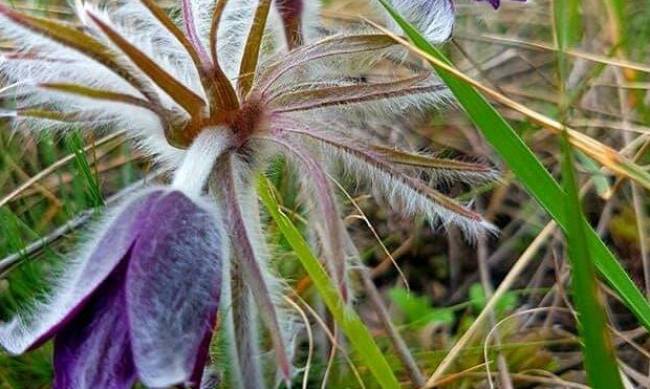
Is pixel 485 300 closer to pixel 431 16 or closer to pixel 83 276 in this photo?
pixel 431 16

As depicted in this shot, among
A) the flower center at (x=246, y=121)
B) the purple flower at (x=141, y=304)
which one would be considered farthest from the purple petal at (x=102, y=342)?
the flower center at (x=246, y=121)

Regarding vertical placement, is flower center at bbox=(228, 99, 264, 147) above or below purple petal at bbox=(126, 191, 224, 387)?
above

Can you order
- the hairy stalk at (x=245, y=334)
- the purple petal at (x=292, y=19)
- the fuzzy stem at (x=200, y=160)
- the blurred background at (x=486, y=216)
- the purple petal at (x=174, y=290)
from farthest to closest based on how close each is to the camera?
the blurred background at (x=486, y=216) < the purple petal at (x=292, y=19) < the hairy stalk at (x=245, y=334) < the fuzzy stem at (x=200, y=160) < the purple petal at (x=174, y=290)

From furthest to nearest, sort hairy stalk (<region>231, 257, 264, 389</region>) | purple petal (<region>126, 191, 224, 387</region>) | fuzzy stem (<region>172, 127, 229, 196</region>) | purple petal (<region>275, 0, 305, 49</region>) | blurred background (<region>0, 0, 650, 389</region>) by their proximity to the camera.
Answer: blurred background (<region>0, 0, 650, 389</region>) < purple petal (<region>275, 0, 305, 49</region>) < hairy stalk (<region>231, 257, 264, 389</region>) < fuzzy stem (<region>172, 127, 229, 196</region>) < purple petal (<region>126, 191, 224, 387</region>)

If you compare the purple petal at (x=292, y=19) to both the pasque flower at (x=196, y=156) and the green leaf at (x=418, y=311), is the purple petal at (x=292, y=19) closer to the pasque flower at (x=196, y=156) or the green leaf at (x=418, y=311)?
the pasque flower at (x=196, y=156)

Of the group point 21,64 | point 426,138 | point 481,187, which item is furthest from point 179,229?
point 426,138

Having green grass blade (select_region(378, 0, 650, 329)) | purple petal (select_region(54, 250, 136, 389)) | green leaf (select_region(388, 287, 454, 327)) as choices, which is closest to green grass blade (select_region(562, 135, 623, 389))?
green grass blade (select_region(378, 0, 650, 329))

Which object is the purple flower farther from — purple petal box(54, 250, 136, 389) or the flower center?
the flower center
